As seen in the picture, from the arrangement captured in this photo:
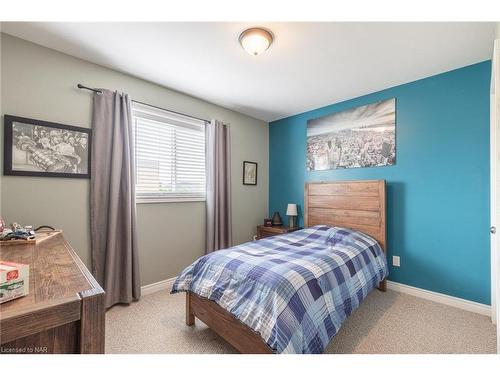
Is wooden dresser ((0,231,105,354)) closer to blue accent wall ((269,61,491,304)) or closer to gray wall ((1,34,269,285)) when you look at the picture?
gray wall ((1,34,269,285))

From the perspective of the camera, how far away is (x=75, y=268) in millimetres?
948

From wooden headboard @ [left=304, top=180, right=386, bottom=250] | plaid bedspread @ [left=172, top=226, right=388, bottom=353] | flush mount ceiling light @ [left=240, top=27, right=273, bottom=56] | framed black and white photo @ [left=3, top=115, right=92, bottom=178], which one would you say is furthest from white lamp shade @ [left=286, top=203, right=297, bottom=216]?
framed black and white photo @ [left=3, top=115, right=92, bottom=178]

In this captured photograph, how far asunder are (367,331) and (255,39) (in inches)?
96.7

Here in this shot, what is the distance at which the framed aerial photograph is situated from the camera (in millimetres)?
2758

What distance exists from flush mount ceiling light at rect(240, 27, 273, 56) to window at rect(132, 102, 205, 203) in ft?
4.54

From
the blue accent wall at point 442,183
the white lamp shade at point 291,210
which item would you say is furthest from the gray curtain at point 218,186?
the blue accent wall at point 442,183

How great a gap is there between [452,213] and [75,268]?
3080 mm

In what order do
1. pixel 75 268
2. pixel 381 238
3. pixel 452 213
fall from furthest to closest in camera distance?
pixel 381 238, pixel 452 213, pixel 75 268

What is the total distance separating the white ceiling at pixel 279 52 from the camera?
1.73 metres

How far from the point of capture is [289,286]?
1408 mm

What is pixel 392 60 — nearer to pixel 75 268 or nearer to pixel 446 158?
pixel 446 158

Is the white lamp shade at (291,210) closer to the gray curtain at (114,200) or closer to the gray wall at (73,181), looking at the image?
the gray wall at (73,181)

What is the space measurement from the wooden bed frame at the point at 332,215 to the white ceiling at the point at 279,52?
121 cm

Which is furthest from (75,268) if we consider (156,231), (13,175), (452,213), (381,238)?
(452,213)
